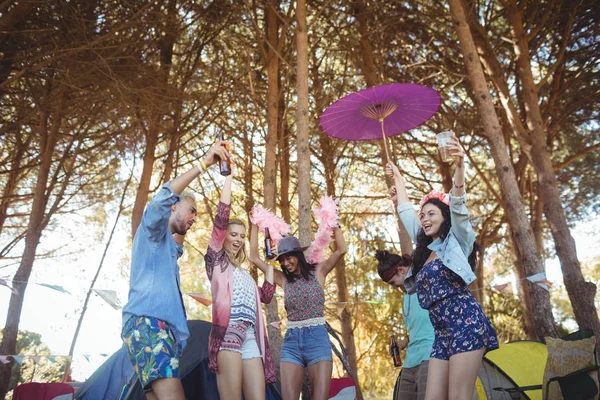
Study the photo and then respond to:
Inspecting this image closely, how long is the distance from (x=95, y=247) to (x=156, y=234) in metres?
11.5

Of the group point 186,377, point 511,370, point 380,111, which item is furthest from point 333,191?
point 186,377

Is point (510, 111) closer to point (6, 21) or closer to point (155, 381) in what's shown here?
point (6, 21)

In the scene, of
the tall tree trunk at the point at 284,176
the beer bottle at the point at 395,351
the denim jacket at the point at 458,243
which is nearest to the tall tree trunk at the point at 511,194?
the beer bottle at the point at 395,351

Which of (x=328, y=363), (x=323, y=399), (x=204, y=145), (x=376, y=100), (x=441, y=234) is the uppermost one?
(x=204, y=145)

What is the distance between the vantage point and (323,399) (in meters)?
3.79

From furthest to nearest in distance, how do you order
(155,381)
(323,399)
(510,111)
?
(510,111) → (323,399) → (155,381)

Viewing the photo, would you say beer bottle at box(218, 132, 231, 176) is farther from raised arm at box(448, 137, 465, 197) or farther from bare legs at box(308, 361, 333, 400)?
bare legs at box(308, 361, 333, 400)

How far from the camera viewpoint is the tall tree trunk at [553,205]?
654 centimetres

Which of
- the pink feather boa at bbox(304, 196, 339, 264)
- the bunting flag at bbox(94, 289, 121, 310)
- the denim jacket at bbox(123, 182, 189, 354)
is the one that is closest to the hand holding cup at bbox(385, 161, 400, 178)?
the pink feather boa at bbox(304, 196, 339, 264)

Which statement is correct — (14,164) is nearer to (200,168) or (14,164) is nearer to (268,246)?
(268,246)

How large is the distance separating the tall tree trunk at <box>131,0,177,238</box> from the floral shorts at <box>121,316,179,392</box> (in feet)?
17.3

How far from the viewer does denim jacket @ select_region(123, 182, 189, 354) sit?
2598 millimetres

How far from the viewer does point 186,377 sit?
15.5ft

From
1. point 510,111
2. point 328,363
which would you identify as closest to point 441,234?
point 328,363
